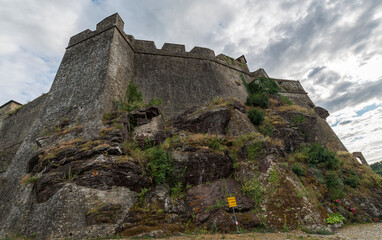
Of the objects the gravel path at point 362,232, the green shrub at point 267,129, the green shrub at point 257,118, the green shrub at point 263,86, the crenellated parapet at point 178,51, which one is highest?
the crenellated parapet at point 178,51

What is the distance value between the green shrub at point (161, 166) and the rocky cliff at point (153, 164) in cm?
4

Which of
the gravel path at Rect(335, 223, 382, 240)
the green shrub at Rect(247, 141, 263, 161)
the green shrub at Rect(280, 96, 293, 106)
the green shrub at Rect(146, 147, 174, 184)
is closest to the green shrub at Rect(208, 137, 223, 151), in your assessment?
the green shrub at Rect(247, 141, 263, 161)

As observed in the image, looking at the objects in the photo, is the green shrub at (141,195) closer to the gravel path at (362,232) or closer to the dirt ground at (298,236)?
the dirt ground at (298,236)

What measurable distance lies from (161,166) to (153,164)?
14.5 inches

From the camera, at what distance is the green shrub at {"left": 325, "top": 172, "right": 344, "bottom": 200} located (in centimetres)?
924

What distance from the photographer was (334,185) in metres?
9.62

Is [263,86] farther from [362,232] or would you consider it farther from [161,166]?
[161,166]

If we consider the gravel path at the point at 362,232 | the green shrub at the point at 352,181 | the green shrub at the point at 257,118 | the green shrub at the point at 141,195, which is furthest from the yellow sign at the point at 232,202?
the green shrub at the point at 352,181

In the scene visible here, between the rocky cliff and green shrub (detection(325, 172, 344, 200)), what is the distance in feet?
0.18

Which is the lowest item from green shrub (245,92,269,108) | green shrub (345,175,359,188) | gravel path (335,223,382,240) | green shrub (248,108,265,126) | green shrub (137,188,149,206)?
gravel path (335,223,382,240)

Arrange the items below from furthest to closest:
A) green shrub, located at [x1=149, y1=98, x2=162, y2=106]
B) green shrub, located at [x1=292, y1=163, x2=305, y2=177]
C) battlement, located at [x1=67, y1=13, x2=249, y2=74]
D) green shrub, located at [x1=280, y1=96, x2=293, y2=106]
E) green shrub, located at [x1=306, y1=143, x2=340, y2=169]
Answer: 1. green shrub, located at [x1=280, y1=96, x2=293, y2=106]
2. battlement, located at [x1=67, y1=13, x2=249, y2=74]
3. green shrub, located at [x1=149, y1=98, x2=162, y2=106]
4. green shrub, located at [x1=306, y1=143, x2=340, y2=169]
5. green shrub, located at [x1=292, y1=163, x2=305, y2=177]

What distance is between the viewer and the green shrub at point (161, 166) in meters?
8.09

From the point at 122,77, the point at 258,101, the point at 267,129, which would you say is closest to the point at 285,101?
the point at 258,101

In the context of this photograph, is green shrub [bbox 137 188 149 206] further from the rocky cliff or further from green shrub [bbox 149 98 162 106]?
green shrub [bbox 149 98 162 106]
